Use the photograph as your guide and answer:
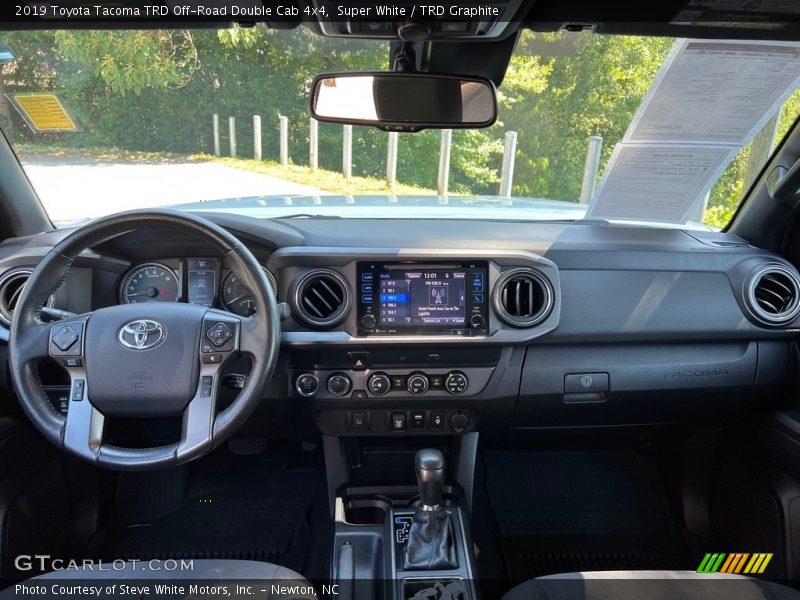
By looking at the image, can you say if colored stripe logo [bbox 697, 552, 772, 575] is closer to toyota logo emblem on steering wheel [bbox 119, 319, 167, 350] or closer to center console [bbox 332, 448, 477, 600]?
center console [bbox 332, 448, 477, 600]

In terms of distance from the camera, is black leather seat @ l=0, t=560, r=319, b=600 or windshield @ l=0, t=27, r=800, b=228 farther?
windshield @ l=0, t=27, r=800, b=228

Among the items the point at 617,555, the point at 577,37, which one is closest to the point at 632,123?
the point at 577,37

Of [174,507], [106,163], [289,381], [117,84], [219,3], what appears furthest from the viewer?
[174,507]

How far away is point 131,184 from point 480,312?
5.69 ft

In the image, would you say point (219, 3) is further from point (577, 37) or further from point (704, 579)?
point (704, 579)

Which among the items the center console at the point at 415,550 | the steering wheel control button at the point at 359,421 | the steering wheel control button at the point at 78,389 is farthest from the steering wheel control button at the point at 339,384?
the steering wheel control button at the point at 78,389

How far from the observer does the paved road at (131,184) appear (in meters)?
2.73

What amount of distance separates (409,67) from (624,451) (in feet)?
7.73

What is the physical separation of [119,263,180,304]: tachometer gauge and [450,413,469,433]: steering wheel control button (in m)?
1.25

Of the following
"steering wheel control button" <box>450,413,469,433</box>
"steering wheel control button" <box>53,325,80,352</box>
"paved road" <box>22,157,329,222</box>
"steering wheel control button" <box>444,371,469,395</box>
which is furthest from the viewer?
"paved road" <box>22,157,329,222</box>

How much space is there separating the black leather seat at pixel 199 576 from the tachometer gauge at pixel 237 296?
A: 3.04 ft

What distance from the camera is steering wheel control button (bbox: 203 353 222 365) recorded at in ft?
6.45

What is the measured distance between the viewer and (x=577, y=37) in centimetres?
237

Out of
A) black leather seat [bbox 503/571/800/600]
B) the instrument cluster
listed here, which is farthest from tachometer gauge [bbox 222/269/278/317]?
black leather seat [bbox 503/571/800/600]
